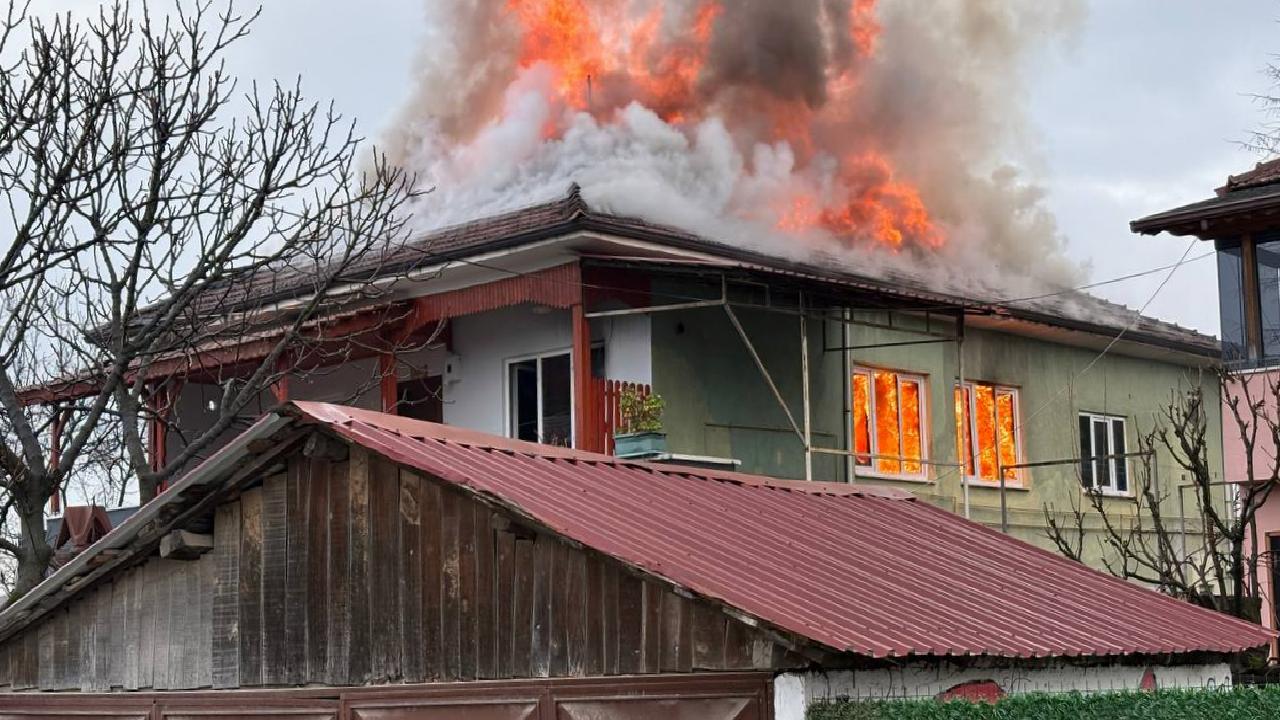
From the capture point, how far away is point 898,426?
2622 centimetres

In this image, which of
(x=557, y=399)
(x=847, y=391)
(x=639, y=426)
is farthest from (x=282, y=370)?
(x=847, y=391)

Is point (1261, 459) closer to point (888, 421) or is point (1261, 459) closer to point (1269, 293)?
point (1269, 293)

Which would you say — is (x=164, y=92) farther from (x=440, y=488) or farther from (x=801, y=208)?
(x=801, y=208)

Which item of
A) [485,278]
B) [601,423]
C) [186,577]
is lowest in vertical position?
[186,577]

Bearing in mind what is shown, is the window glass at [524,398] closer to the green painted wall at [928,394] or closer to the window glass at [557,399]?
the window glass at [557,399]

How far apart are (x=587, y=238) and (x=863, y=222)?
830cm

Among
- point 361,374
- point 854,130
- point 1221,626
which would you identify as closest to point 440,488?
point 1221,626

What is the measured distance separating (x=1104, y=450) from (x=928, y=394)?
509 centimetres

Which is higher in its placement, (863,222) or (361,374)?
(863,222)

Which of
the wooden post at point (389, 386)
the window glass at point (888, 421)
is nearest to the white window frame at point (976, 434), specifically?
the window glass at point (888, 421)

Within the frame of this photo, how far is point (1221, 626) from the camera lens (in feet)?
50.3

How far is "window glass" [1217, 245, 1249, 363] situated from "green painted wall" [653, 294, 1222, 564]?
1.69 metres

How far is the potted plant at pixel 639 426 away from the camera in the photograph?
20469mm

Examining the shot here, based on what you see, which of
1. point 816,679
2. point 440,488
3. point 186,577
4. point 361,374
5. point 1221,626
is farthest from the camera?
point 361,374
